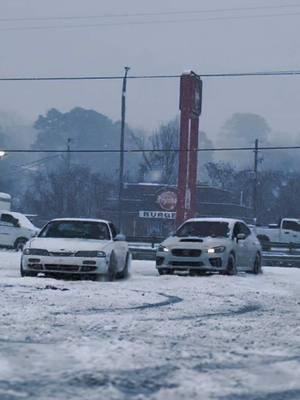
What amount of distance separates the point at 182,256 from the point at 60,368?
11.5m

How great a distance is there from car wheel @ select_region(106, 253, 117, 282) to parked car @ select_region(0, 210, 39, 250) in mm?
16289

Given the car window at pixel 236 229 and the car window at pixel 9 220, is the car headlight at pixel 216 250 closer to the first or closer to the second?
the car window at pixel 236 229

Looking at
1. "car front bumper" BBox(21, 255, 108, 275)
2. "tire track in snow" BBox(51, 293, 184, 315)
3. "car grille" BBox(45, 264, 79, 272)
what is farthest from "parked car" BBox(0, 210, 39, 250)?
"tire track in snow" BBox(51, 293, 184, 315)

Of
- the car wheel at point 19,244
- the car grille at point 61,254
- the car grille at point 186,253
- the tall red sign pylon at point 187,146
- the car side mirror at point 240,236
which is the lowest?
the car wheel at point 19,244

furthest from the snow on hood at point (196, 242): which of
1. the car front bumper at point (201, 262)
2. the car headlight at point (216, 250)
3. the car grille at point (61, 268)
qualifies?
the car grille at point (61, 268)

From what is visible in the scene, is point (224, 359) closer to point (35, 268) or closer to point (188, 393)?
point (188, 393)

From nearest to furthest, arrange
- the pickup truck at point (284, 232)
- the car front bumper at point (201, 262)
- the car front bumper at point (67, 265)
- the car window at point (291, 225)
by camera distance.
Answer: the car front bumper at point (67, 265), the car front bumper at point (201, 262), the pickup truck at point (284, 232), the car window at point (291, 225)

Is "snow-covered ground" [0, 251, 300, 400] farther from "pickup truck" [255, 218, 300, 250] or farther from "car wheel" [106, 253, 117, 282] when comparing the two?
"pickup truck" [255, 218, 300, 250]

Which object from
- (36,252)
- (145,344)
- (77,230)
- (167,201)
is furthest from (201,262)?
(167,201)

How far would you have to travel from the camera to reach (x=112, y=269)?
15812 millimetres

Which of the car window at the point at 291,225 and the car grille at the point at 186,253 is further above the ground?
the car grille at the point at 186,253

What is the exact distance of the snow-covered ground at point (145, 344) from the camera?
5.74 meters

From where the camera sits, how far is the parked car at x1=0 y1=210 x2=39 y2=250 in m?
31.7

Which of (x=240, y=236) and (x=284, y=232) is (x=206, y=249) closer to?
(x=240, y=236)
